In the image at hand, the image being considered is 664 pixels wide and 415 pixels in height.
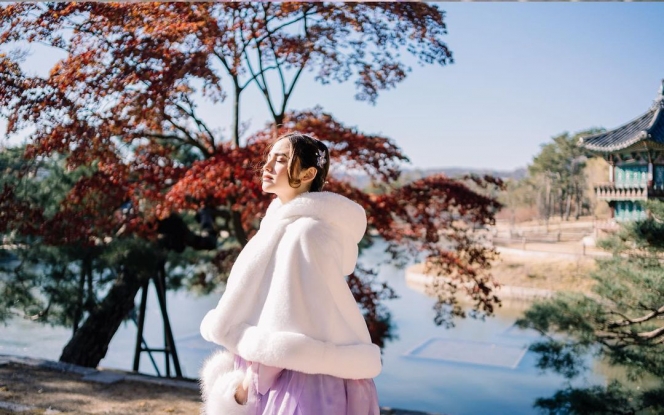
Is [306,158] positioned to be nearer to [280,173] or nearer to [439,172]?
[280,173]

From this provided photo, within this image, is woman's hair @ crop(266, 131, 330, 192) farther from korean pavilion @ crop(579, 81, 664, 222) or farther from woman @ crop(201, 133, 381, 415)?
korean pavilion @ crop(579, 81, 664, 222)

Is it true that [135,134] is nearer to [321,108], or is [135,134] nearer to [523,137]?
[321,108]

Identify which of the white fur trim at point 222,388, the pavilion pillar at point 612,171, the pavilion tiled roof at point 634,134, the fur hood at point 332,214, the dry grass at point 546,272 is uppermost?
the pavilion tiled roof at point 634,134

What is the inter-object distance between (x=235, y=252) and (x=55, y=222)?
1616mm

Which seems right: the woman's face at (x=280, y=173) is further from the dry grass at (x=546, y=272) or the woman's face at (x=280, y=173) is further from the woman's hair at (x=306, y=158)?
the dry grass at (x=546, y=272)

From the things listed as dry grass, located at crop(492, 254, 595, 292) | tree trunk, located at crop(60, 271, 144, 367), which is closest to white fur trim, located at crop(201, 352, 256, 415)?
tree trunk, located at crop(60, 271, 144, 367)

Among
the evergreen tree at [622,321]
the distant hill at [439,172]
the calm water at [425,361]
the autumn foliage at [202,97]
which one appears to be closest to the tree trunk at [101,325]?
the calm water at [425,361]

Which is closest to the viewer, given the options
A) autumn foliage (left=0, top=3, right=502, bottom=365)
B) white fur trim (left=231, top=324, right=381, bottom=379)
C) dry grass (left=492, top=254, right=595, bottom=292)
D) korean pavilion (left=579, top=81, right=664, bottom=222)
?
white fur trim (left=231, top=324, right=381, bottom=379)

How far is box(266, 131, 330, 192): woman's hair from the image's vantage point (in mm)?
1609

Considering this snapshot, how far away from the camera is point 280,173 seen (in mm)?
1619

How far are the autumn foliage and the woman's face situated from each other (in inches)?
73.7

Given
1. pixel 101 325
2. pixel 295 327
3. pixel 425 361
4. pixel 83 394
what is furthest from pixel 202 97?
pixel 425 361

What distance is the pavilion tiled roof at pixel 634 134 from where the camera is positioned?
155 inches

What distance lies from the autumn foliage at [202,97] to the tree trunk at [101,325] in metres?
0.91
